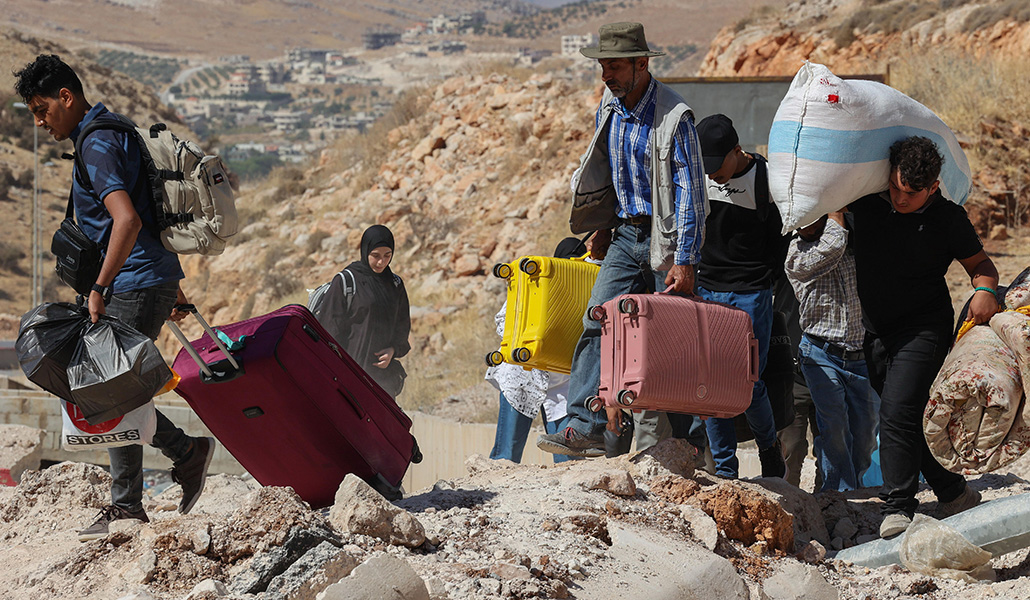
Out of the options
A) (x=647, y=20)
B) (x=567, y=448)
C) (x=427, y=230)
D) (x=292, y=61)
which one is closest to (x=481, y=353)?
(x=427, y=230)

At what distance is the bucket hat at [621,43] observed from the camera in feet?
15.3

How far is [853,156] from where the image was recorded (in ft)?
14.6

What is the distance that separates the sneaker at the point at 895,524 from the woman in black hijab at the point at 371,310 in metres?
3.45

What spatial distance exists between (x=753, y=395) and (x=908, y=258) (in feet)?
3.30

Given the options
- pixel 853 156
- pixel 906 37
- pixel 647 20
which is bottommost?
pixel 853 156

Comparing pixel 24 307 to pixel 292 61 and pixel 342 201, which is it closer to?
pixel 342 201

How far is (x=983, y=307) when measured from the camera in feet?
13.8

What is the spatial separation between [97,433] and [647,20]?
500ft

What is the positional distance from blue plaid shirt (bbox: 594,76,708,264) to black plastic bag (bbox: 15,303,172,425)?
217 cm

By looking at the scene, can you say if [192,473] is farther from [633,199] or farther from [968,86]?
[968,86]

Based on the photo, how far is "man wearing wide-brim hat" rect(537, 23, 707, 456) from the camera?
459 centimetres

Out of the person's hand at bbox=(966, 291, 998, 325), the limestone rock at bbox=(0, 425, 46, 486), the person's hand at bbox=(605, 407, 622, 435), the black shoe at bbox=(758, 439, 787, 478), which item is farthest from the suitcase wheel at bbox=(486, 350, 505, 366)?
the limestone rock at bbox=(0, 425, 46, 486)

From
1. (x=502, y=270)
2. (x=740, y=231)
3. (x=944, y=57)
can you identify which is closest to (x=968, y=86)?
(x=944, y=57)

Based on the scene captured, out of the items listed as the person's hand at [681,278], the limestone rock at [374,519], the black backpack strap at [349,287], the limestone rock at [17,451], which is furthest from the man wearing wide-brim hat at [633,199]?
the limestone rock at [17,451]
